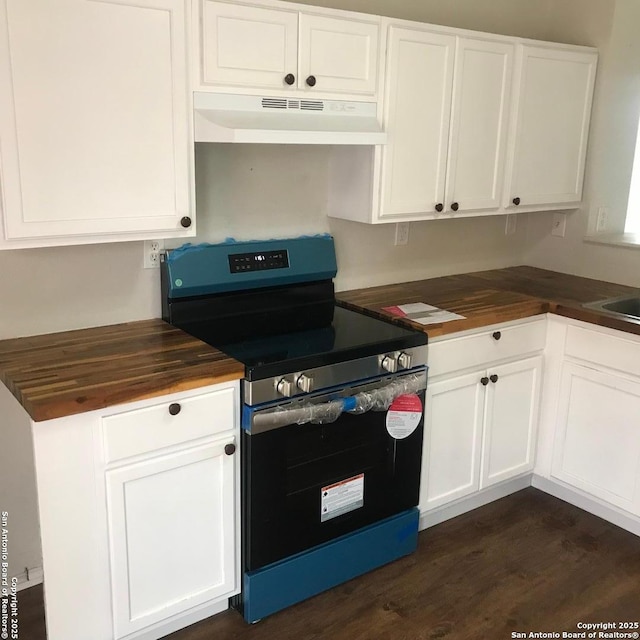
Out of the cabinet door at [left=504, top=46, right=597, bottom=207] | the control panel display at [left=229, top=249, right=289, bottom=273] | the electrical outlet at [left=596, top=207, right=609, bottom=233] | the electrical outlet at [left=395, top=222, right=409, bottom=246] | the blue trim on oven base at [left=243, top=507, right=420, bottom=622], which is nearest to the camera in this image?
the blue trim on oven base at [left=243, top=507, right=420, bottom=622]

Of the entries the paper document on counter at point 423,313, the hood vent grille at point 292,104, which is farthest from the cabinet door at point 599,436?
the hood vent grille at point 292,104

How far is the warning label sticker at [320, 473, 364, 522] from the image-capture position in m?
2.30

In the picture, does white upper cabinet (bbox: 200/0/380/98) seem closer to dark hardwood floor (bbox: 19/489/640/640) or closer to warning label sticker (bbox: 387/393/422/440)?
warning label sticker (bbox: 387/393/422/440)

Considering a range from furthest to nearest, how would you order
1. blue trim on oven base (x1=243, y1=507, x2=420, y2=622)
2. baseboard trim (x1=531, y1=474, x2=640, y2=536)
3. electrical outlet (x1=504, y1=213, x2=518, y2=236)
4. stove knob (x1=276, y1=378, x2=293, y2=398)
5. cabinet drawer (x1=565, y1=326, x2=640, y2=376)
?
electrical outlet (x1=504, y1=213, x2=518, y2=236)
baseboard trim (x1=531, y1=474, x2=640, y2=536)
cabinet drawer (x1=565, y1=326, x2=640, y2=376)
blue trim on oven base (x1=243, y1=507, x2=420, y2=622)
stove knob (x1=276, y1=378, x2=293, y2=398)

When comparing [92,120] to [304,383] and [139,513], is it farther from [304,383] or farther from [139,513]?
[139,513]

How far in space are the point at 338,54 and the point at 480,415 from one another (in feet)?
4.92

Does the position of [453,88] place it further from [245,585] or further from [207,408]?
[245,585]

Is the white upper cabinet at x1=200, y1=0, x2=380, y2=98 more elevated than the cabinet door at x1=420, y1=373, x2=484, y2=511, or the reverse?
the white upper cabinet at x1=200, y1=0, x2=380, y2=98

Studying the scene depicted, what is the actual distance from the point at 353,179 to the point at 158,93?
91cm

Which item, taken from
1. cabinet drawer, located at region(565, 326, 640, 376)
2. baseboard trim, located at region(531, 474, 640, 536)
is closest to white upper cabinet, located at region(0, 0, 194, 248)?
cabinet drawer, located at region(565, 326, 640, 376)

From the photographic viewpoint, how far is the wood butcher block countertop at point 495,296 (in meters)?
2.65

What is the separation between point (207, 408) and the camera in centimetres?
201

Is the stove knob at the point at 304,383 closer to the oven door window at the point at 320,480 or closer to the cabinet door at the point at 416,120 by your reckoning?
the oven door window at the point at 320,480

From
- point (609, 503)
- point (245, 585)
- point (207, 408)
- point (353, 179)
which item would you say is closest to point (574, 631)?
point (609, 503)
